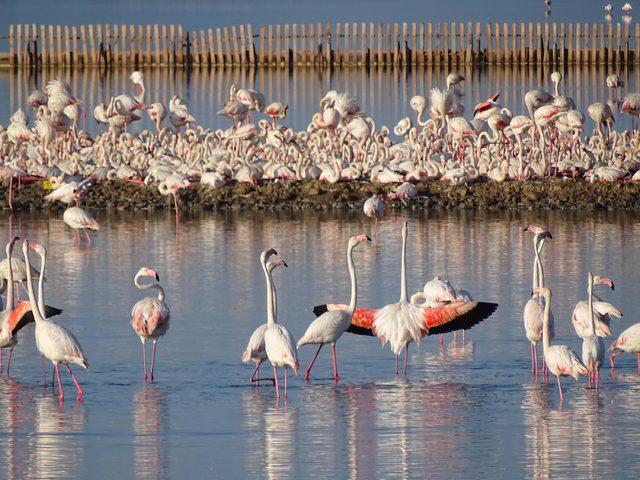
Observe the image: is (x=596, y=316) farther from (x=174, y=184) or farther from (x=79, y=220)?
(x=174, y=184)

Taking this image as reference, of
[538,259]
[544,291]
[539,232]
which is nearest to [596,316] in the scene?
[538,259]

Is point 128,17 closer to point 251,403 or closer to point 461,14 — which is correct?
point 461,14

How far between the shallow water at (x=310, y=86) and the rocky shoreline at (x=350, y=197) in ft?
31.2

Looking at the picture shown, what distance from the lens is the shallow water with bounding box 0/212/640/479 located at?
28.5 feet

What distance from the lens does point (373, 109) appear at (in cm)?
3303

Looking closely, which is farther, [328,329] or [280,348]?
[328,329]

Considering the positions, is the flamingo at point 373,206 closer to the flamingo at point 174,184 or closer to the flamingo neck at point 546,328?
the flamingo at point 174,184

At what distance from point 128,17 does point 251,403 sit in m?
74.2

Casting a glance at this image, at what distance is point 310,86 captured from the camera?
1544 inches

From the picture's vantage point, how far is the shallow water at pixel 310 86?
32.9 metres

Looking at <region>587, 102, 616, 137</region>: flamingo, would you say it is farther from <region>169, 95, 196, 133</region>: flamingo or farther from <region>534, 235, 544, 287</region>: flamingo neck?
<region>534, 235, 544, 287</region>: flamingo neck

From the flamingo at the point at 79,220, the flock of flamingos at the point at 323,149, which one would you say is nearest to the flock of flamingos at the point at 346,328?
the flamingo at the point at 79,220


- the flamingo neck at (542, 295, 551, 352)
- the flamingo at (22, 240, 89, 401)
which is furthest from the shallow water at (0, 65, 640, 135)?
the flamingo at (22, 240, 89, 401)

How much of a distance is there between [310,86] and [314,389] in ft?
95.9
